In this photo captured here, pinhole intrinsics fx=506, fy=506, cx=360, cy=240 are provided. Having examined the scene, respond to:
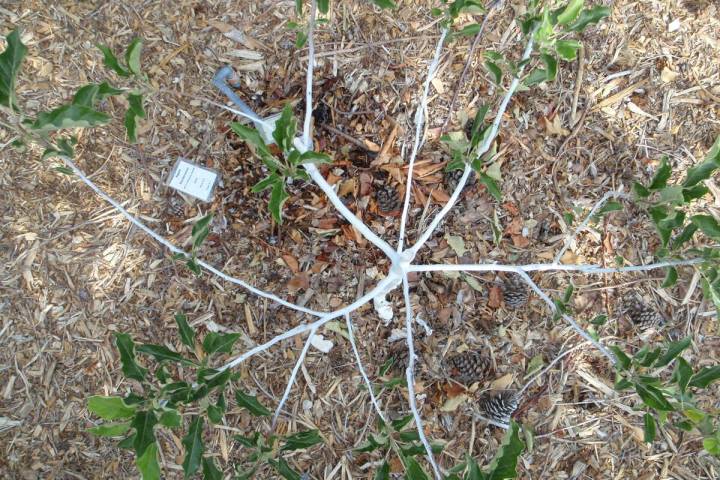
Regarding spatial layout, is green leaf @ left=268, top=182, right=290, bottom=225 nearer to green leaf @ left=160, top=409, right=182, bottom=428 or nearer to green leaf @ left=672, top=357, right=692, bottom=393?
green leaf @ left=160, top=409, right=182, bottom=428

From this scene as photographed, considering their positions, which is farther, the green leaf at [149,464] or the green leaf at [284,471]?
the green leaf at [284,471]

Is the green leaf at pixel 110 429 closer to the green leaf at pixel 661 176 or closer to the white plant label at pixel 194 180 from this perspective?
the white plant label at pixel 194 180

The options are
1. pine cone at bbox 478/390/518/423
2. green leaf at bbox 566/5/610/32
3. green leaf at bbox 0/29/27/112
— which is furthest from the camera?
pine cone at bbox 478/390/518/423

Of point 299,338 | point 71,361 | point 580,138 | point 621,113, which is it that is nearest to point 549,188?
point 580,138

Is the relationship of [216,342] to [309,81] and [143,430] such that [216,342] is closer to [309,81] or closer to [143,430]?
[143,430]

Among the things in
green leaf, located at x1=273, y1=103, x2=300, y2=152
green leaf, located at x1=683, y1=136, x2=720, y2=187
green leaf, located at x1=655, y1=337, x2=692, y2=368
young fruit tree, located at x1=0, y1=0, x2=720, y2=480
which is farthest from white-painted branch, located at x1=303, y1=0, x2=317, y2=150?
green leaf, located at x1=655, y1=337, x2=692, y2=368

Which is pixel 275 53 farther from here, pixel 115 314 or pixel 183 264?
pixel 115 314

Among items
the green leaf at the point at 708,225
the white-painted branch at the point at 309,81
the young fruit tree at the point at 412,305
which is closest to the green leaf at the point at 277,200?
the young fruit tree at the point at 412,305
